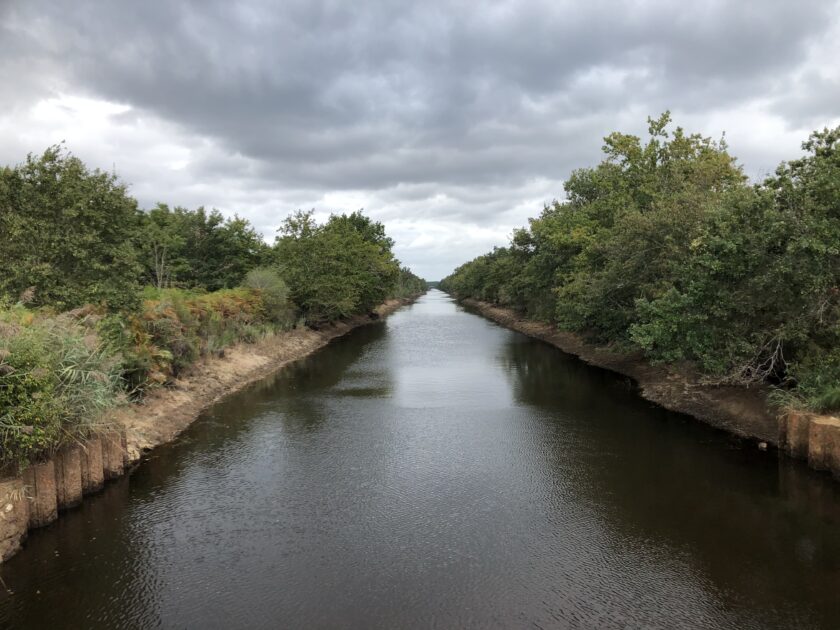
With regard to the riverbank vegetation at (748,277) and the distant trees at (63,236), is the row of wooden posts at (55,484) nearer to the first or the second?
the distant trees at (63,236)

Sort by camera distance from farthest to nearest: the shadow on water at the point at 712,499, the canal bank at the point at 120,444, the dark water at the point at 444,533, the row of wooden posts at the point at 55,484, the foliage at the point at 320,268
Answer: the foliage at the point at 320,268 < the canal bank at the point at 120,444 < the row of wooden posts at the point at 55,484 < the shadow on water at the point at 712,499 < the dark water at the point at 444,533

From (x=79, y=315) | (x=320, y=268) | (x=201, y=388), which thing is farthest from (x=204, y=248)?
(x=79, y=315)

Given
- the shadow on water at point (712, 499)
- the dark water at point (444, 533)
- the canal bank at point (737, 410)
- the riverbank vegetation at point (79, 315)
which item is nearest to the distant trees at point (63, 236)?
the riverbank vegetation at point (79, 315)

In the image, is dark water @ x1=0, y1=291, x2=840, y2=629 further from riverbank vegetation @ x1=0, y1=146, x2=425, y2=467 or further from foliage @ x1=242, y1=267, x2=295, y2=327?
foliage @ x1=242, y1=267, x2=295, y2=327

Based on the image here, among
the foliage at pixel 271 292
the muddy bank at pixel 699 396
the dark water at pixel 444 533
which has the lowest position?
the dark water at pixel 444 533

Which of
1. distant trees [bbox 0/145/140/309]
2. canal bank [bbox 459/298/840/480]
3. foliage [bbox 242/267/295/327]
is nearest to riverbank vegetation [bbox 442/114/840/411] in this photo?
canal bank [bbox 459/298/840/480]

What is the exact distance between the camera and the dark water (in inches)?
387

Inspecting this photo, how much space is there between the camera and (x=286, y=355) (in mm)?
39250

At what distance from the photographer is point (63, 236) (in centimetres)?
1947

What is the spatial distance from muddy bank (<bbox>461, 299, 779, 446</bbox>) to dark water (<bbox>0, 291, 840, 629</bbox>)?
1.38 meters

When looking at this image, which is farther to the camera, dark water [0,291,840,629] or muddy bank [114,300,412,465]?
muddy bank [114,300,412,465]

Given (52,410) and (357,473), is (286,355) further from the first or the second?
(52,410)

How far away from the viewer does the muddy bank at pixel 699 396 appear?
Result: 772 inches

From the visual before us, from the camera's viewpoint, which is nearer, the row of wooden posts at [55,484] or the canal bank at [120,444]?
the row of wooden posts at [55,484]
